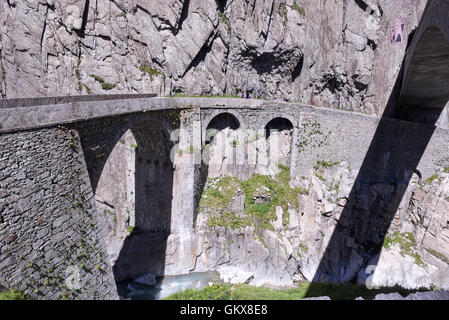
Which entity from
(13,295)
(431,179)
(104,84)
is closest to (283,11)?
(104,84)

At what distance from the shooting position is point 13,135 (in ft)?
18.7

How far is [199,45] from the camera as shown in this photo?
19.2m

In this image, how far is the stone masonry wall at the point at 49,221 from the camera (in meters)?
5.64

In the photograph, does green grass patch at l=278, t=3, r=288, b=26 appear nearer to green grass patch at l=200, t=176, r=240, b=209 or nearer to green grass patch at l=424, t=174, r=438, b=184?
green grass patch at l=200, t=176, r=240, b=209

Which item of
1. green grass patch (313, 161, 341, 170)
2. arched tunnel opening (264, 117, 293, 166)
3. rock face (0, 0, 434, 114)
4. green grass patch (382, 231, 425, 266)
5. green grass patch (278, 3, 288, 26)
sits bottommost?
green grass patch (382, 231, 425, 266)

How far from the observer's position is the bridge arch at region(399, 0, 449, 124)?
443 inches

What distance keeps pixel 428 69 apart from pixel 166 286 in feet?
68.5

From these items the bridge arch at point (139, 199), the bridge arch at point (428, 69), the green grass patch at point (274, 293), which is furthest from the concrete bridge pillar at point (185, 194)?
the bridge arch at point (428, 69)

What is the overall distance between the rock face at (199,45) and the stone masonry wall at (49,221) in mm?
13455

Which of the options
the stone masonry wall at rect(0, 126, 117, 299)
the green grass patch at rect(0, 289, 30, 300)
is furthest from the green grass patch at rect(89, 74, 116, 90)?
the green grass patch at rect(0, 289, 30, 300)

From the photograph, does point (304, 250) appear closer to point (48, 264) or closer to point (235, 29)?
point (48, 264)

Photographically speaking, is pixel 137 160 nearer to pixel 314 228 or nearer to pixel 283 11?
pixel 314 228

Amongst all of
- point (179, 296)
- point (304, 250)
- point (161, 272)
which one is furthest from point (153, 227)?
point (304, 250)

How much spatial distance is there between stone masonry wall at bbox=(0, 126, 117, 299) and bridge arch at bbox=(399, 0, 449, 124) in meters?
14.4
